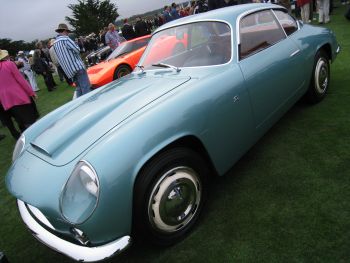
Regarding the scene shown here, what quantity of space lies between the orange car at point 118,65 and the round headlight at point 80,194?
239 inches

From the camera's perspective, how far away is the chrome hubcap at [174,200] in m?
2.18

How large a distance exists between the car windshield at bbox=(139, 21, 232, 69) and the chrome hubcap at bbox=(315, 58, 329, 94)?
1.59 m

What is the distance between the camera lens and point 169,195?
224 centimetres

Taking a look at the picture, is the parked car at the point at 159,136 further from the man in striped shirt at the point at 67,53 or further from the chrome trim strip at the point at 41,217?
the man in striped shirt at the point at 67,53

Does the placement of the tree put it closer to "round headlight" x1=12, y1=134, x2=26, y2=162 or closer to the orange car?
the orange car

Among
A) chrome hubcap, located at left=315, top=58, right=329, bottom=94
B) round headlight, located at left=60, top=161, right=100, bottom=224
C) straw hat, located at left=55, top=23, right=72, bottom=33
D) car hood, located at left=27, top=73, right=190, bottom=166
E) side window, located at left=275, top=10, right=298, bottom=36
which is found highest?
straw hat, located at left=55, top=23, right=72, bottom=33

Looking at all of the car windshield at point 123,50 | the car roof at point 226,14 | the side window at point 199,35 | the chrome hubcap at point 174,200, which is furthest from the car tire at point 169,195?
the car windshield at point 123,50

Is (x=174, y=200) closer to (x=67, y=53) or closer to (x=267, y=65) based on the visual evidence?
(x=267, y=65)

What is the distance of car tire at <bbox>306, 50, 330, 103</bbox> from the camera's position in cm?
395

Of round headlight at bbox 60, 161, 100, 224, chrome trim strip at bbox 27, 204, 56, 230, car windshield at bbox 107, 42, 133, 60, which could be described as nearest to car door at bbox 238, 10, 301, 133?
round headlight at bbox 60, 161, 100, 224

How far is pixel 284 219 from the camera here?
7.77 ft

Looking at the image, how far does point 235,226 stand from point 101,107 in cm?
146

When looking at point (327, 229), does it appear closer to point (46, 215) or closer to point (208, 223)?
point (208, 223)

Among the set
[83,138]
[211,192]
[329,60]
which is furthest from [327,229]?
[329,60]
